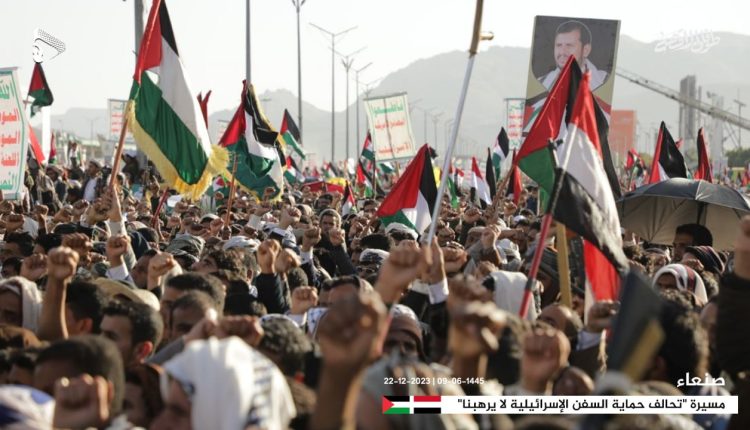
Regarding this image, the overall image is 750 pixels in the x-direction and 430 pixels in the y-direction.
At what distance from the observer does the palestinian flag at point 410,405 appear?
3.21 metres

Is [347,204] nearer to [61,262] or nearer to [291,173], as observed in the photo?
[291,173]

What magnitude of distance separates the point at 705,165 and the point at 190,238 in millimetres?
6225

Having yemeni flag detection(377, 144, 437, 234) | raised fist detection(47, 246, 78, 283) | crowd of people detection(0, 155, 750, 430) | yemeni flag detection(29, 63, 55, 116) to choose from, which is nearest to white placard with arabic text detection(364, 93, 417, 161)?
yemeni flag detection(29, 63, 55, 116)

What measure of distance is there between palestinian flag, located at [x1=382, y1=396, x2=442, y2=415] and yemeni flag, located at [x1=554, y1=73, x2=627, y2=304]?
2300 millimetres

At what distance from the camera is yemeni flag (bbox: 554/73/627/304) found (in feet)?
18.7

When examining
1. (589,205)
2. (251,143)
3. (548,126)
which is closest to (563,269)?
(589,205)

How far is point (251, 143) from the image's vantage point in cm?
1384

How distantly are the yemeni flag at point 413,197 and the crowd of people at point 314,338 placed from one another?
1920mm

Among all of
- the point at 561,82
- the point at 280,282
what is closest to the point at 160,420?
the point at 280,282

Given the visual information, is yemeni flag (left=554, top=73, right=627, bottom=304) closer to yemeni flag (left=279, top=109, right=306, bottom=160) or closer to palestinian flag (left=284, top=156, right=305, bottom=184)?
palestinian flag (left=284, top=156, right=305, bottom=184)

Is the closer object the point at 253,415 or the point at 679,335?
the point at 253,415

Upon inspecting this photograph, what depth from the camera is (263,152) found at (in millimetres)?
13859

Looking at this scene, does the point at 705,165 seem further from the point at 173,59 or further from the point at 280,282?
the point at 280,282

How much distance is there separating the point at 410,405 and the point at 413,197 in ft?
25.3
